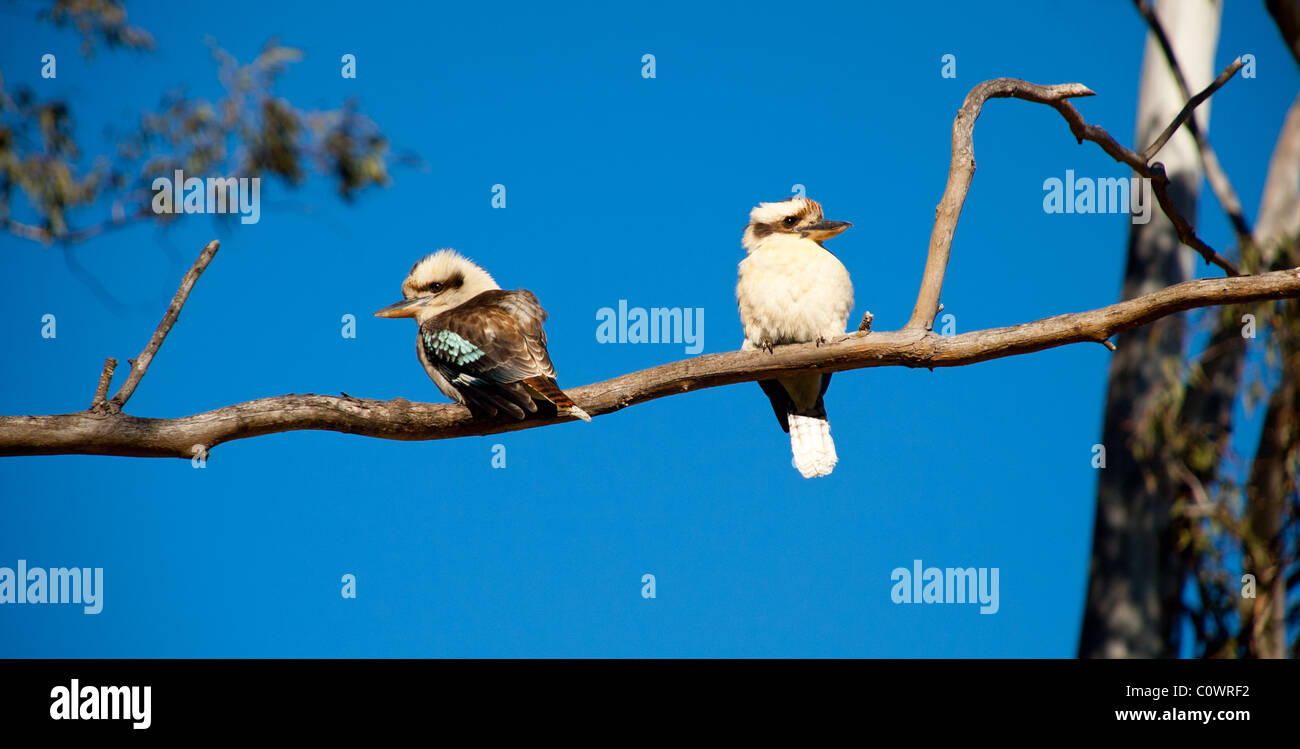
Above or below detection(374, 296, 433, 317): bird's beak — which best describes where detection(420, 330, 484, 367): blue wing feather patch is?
below

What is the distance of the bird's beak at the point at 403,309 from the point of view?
374 centimetres

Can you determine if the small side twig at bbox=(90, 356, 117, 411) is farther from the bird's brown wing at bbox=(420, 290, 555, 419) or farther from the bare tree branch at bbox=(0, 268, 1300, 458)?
the bird's brown wing at bbox=(420, 290, 555, 419)

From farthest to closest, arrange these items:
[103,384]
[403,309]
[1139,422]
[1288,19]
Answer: [1139,422], [1288,19], [403,309], [103,384]

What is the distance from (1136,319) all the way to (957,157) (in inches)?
24.5

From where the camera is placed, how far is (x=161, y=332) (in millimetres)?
2730

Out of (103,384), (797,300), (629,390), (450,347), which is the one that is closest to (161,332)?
(103,384)

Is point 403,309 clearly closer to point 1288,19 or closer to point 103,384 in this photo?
point 103,384

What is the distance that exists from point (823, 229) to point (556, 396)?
4.73ft

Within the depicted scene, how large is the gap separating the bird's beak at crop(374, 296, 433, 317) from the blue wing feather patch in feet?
1.12

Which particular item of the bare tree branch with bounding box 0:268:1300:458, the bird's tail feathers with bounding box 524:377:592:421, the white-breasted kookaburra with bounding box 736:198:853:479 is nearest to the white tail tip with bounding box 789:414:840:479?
the white-breasted kookaburra with bounding box 736:198:853:479

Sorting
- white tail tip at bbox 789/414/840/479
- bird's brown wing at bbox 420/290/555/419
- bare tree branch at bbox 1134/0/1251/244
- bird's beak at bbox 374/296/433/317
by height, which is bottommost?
white tail tip at bbox 789/414/840/479

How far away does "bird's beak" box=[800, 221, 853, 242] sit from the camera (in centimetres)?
399

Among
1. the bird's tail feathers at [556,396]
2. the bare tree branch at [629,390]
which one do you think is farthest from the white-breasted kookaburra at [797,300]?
the bird's tail feathers at [556,396]

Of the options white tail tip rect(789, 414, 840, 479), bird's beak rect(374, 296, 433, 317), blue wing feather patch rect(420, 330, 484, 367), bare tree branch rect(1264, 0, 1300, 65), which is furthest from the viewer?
bare tree branch rect(1264, 0, 1300, 65)
